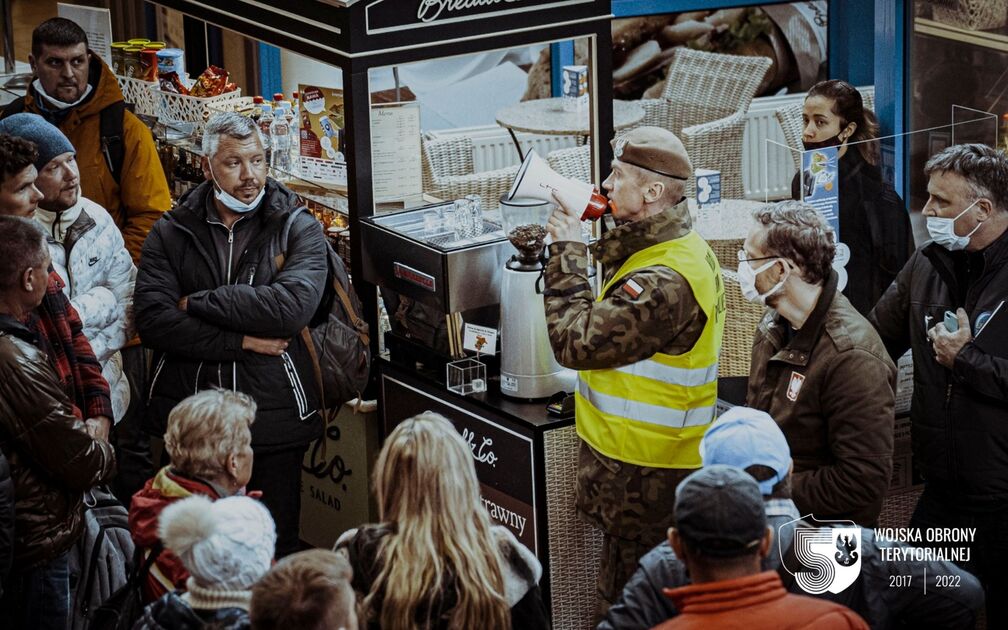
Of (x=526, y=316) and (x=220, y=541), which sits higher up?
(x=526, y=316)

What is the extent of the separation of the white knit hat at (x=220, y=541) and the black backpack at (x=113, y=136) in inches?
109

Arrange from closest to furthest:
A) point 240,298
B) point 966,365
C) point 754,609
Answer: point 754,609 → point 966,365 → point 240,298

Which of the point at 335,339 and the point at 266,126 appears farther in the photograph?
the point at 266,126

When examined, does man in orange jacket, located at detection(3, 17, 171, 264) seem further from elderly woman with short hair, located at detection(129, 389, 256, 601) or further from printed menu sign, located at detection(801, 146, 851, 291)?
printed menu sign, located at detection(801, 146, 851, 291)

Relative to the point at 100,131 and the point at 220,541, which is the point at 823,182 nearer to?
the point at 220,541

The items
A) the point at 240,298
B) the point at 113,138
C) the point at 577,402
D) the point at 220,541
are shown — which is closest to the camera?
the point at 220,541

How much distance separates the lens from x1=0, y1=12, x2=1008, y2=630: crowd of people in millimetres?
2922

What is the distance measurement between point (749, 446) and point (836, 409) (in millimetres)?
802

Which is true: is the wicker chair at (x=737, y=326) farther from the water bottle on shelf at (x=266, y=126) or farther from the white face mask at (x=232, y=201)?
the white face mask at (x=232, y=201)

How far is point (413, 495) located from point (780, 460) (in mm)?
796

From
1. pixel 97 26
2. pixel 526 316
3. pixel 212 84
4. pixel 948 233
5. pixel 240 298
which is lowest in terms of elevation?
pixel 526 316

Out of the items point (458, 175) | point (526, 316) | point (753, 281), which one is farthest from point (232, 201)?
point (458, 175)

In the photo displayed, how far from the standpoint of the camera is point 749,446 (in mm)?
3020

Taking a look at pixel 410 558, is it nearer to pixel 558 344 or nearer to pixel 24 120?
pixel 558 344
